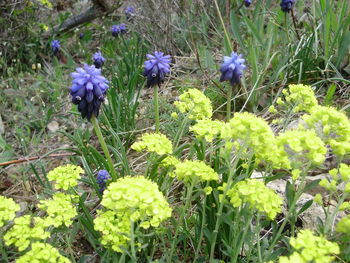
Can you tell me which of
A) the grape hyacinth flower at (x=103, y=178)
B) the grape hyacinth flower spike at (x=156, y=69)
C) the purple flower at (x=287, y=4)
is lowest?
the grape hyacinth flower at (x=103, y=178)

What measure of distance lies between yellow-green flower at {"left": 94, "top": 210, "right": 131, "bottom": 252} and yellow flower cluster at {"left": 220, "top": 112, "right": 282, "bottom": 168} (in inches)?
19.9

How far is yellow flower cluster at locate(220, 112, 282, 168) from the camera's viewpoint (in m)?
1.52

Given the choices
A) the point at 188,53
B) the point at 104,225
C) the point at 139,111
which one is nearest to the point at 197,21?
the point at 188,53

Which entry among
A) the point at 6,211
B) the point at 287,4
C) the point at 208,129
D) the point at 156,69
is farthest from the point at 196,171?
the point at 287,4

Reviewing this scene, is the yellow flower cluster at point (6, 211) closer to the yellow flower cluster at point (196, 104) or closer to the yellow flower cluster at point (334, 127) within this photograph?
Result: the yellow flower cluster at point (196, 104)

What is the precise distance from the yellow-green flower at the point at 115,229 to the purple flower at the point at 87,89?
0.59m

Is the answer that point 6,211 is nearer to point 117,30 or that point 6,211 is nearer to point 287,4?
point 287,4

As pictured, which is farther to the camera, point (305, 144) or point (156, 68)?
point (156, 68)

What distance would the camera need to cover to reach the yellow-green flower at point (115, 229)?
1479 millimetres

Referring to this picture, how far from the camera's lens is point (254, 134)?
1.56 metres

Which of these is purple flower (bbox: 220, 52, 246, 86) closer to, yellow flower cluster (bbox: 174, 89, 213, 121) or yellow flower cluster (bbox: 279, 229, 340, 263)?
yellow flower cluster (bbox: 174, 89, 213, 121)

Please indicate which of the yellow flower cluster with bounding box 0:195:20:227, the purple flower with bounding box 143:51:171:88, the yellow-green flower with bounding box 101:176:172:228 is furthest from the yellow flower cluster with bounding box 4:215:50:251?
the purple flower with bounding box 143:51:171:88

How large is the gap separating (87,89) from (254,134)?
794 mm

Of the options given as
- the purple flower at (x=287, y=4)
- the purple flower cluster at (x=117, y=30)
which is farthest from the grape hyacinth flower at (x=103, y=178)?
the purple flower cluster at (x=117, y=30)
